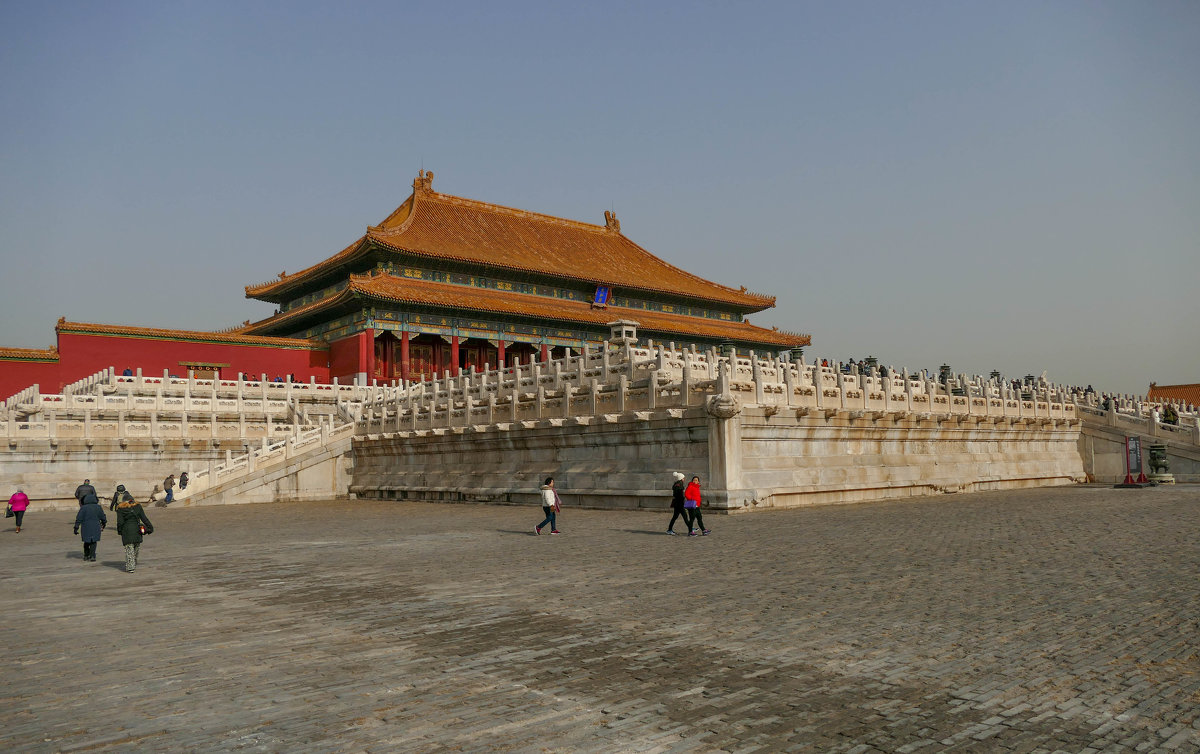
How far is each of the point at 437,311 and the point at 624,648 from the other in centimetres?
4020

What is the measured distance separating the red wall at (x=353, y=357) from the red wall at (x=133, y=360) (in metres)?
1.84

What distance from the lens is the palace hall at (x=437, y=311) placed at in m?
38.9

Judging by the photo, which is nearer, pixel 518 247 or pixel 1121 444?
pixel 1121 444

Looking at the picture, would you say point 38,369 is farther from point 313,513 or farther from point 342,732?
point 342,732

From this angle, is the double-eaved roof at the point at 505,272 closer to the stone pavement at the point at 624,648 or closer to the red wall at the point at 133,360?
the red wall at the point at 133,360

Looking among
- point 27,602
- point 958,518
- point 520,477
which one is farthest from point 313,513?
point 958,518

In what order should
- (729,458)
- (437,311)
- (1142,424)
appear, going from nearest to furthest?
(729,458) < (1142,424) < (437,311)

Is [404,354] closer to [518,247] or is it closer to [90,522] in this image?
[518,247]

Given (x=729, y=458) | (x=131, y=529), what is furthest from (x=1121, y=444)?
(x=131, y=529)

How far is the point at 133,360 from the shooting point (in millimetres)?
38250

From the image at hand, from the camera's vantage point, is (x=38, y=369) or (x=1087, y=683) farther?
(x=38, y=369)

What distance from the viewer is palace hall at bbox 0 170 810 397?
3894cm

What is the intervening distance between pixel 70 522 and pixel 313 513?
5625mm

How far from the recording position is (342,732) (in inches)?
185
